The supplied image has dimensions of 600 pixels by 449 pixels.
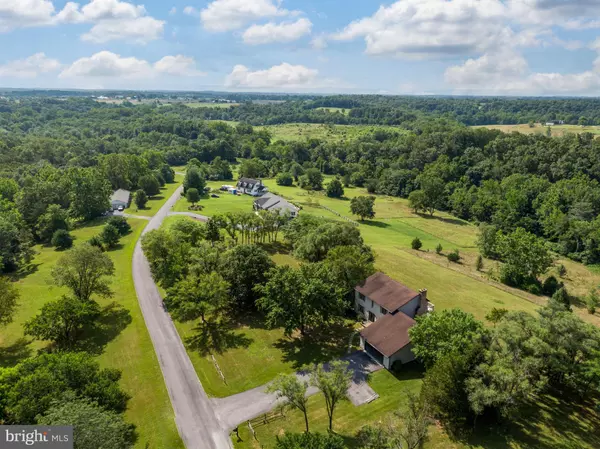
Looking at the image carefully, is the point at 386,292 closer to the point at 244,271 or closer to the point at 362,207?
the point at 244,271

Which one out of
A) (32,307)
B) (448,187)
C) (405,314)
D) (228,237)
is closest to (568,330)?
(405,314)

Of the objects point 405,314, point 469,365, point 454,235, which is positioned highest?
point 469,365

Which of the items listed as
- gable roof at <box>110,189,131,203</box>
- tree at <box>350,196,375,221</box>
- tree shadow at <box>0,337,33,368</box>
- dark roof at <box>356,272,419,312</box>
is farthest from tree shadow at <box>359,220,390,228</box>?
tree shadow at <box>0,337,33,368</box>

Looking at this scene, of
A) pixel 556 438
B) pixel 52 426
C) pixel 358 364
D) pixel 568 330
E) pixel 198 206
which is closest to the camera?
pixel 52 426

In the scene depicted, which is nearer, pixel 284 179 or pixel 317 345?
pixel 317 345

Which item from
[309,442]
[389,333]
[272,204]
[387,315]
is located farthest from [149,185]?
[309,442]

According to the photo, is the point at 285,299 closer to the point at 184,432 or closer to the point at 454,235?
the point at 184,432
